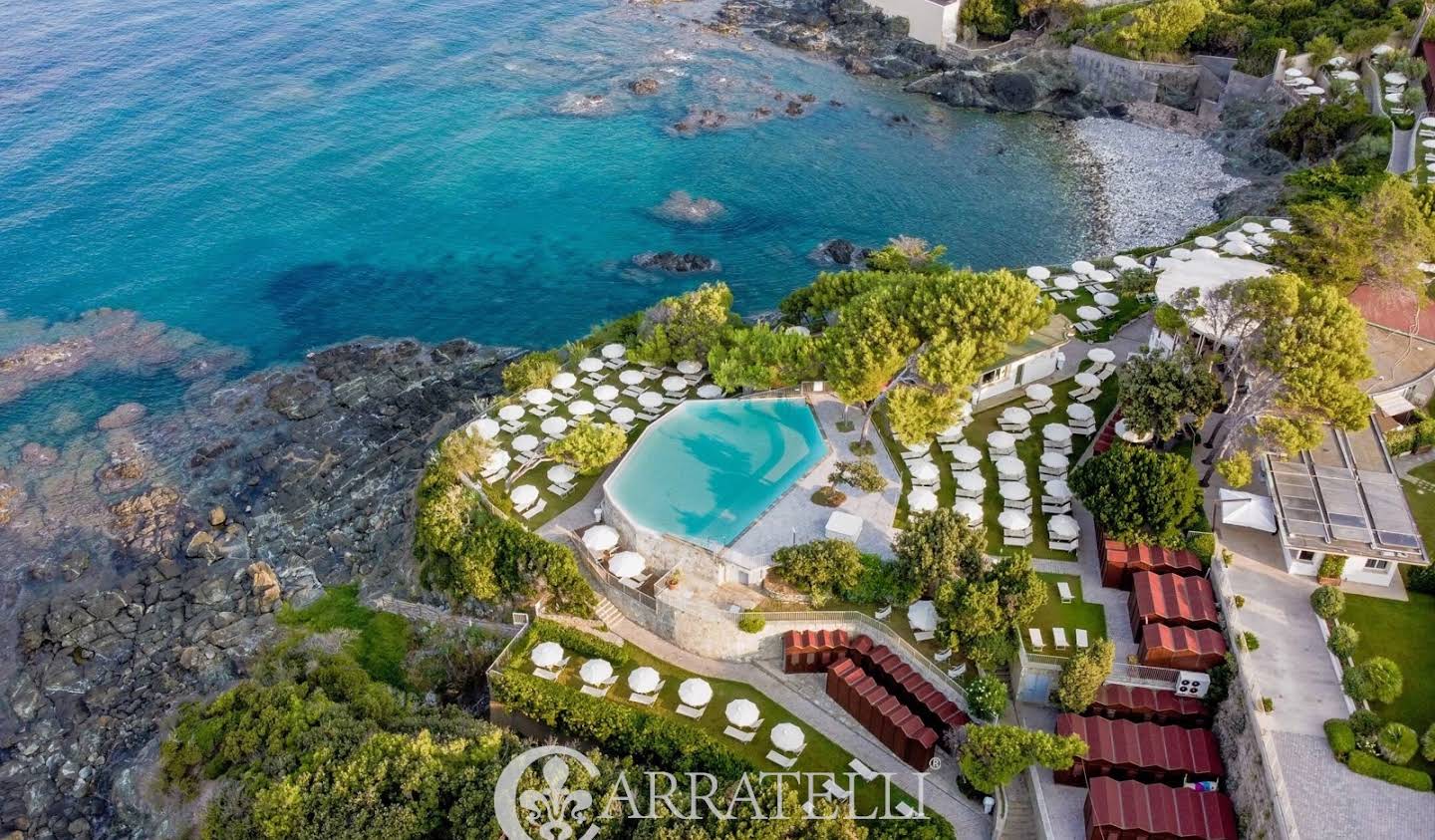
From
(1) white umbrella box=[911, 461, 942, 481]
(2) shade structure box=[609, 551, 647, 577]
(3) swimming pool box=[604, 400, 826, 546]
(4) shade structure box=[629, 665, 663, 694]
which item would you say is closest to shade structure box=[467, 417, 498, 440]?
(3) swimming pool box=[604, 400, 826, 546]

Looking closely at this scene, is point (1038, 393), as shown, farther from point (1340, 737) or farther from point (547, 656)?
point (547, 656)

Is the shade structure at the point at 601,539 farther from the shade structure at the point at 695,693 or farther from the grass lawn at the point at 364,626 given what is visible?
the grass lawn at the point at 364,626

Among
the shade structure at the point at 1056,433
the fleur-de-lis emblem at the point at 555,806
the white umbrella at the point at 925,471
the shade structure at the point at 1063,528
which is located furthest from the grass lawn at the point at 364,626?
the shade structure at the point at 1056,433

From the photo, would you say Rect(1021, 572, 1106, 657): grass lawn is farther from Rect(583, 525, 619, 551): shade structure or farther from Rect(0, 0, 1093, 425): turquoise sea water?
Answer: Rect(0, 0, 1093, 425): turquoise sea water

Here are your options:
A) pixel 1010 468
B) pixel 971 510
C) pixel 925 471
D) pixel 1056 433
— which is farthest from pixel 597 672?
pixel 1056 433

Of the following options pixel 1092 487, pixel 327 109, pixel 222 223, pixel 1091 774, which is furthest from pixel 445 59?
pixel 1091 774
